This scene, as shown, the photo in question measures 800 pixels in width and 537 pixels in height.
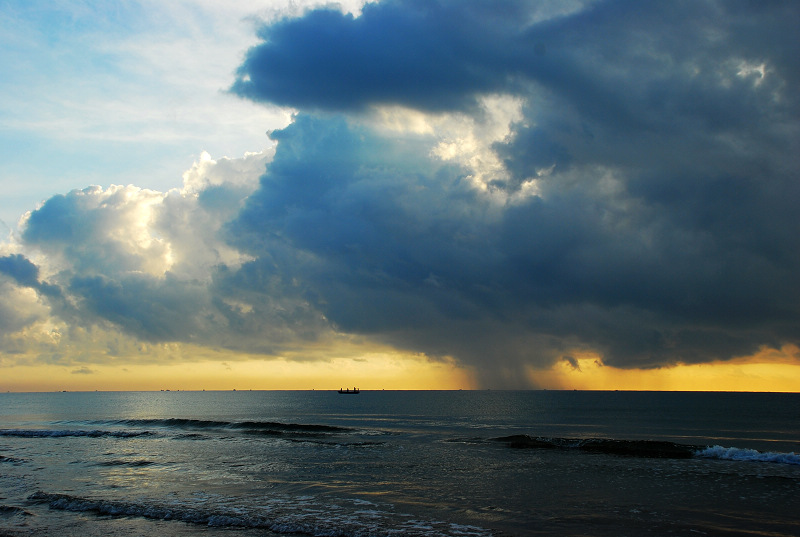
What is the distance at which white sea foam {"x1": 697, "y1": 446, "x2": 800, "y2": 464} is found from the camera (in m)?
40.6

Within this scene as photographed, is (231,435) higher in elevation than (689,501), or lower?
lower

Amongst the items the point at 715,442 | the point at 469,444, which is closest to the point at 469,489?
the point at 469,444

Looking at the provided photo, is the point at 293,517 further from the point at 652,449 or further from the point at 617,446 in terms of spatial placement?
the point at 652,449

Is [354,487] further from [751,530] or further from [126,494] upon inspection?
[751,530]

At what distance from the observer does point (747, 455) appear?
42.7m

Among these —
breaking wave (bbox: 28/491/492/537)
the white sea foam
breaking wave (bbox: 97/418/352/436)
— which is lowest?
breaking wave (bbox: 97/418/352/436)

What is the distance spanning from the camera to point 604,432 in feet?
227

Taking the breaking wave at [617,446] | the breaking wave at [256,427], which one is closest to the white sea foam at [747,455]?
the breaking wave at [617,446]

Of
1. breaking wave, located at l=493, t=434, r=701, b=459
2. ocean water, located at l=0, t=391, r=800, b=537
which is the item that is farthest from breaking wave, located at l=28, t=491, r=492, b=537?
breaking wave, located at l=493, t=434, r=701, b=459

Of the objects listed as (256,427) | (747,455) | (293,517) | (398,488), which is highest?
(293,517)

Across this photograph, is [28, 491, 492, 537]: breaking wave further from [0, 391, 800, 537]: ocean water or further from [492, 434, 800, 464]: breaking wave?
[492, 434, 800, 464]: breaking wave

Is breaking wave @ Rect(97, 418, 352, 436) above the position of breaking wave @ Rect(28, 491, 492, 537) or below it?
below

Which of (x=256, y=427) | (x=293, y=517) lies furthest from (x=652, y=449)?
(x=256, y=427)

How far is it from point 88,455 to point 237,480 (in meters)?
21.8
